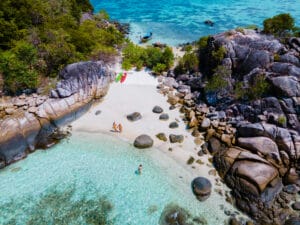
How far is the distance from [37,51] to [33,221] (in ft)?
69.4

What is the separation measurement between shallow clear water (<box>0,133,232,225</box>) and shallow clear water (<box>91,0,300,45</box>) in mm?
31008

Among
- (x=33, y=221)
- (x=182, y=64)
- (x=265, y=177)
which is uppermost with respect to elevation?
(x=182, y=64)

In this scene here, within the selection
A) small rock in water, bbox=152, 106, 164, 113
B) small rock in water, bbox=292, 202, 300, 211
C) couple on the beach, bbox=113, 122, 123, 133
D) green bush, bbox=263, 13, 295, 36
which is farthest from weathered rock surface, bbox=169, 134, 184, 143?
green bush, bbox=263, 13, 295, 36

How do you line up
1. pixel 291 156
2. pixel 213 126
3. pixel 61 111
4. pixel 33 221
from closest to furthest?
pixel 33 221 → pixel 291 156 → pixel 213 126 → pixel 61 111

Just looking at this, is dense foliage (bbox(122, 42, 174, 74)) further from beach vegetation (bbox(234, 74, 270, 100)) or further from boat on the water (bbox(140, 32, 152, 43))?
beach vegetation (bbox(234, 74, 270, 100))

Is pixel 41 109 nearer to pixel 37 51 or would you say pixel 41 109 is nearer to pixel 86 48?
pixel 37 51

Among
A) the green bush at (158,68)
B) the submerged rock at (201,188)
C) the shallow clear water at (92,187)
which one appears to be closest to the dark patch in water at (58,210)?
the shallow clear water at (92,187)

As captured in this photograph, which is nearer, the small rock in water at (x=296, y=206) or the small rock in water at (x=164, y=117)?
the small rock in water at (x=296, y=206)

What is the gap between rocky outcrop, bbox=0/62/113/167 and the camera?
2184cm

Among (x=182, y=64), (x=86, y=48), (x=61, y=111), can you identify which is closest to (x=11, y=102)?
(x=61, y=111)

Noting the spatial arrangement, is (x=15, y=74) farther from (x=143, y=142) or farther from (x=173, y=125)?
(x=173, y=125)

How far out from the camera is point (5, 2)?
28766 millimetres

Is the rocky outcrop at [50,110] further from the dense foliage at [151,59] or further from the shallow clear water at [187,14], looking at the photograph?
the shallow clear water at [187,14]

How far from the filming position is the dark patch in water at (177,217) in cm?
1588
